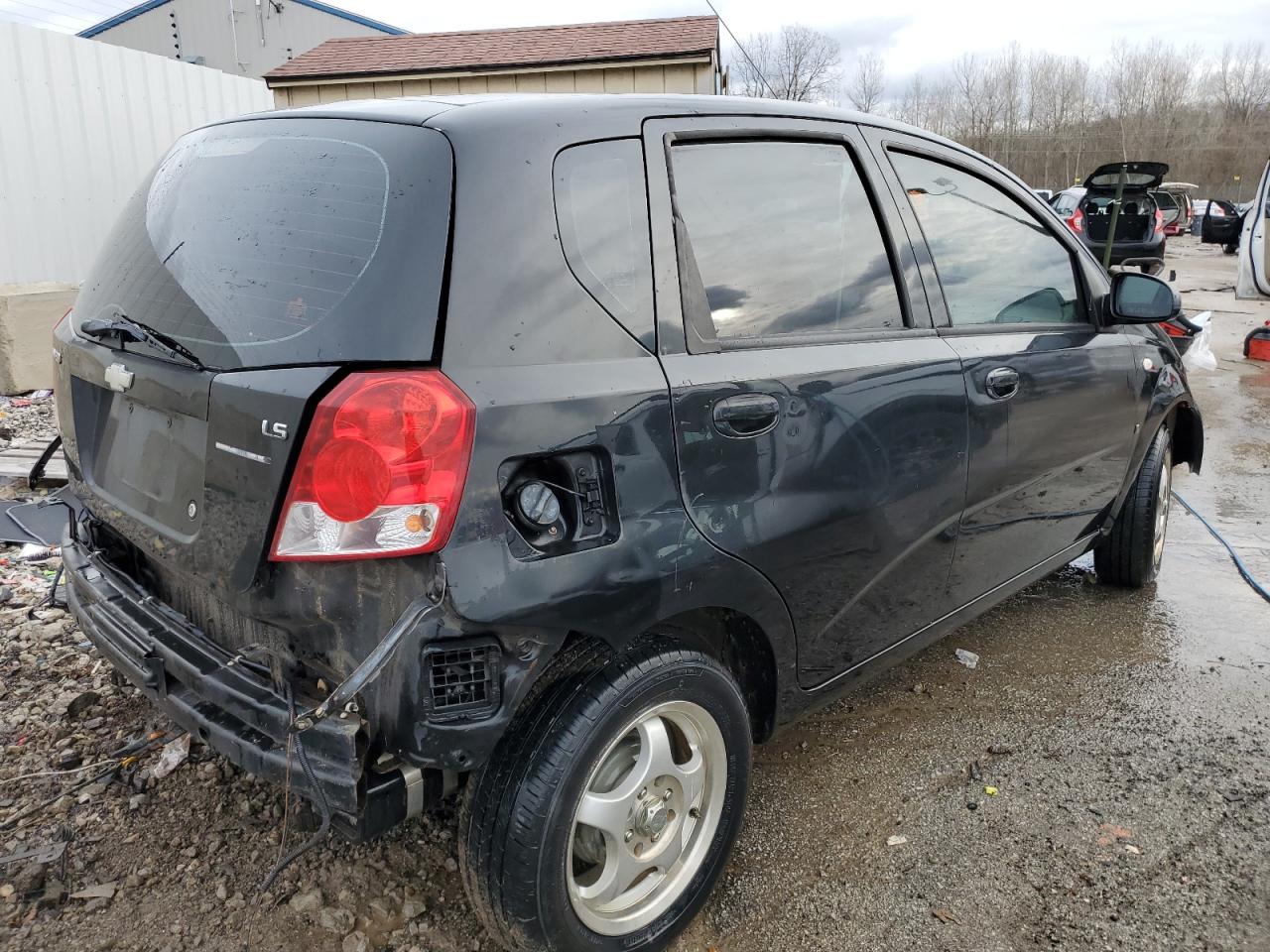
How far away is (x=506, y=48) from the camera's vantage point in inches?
511

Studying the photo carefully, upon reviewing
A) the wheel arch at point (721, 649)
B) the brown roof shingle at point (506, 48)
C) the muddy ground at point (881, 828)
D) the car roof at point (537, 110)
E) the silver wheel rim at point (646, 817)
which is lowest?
the muddy ground at point (881, 828)

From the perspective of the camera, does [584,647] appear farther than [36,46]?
No

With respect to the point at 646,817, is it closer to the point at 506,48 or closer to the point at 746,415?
the point at 746,415

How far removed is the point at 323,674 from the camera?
1851 millimetres

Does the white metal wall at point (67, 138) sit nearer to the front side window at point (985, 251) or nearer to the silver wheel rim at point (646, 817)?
the front side window at point (985, 251)

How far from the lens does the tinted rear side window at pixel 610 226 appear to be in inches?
75.0

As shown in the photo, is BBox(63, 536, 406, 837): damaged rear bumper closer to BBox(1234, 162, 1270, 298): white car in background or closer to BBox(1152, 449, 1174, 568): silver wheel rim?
BBox(1152, 449, 1174, 568): silver wheel rim

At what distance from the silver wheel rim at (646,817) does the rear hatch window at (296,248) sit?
986mm

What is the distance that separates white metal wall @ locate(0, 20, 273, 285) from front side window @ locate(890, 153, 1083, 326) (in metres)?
7.62

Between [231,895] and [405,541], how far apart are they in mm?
1295

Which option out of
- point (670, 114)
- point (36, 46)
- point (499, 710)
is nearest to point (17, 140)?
point (36, 46)

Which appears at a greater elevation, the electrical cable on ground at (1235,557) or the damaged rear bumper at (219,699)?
the damaged rear bumper at (219,699)

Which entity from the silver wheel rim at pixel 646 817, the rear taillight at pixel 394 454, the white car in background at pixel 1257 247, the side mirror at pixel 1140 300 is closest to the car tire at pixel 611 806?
the silver wheel rim at pixel 646 817

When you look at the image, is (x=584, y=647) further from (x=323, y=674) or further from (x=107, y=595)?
(x=107, y=595)
